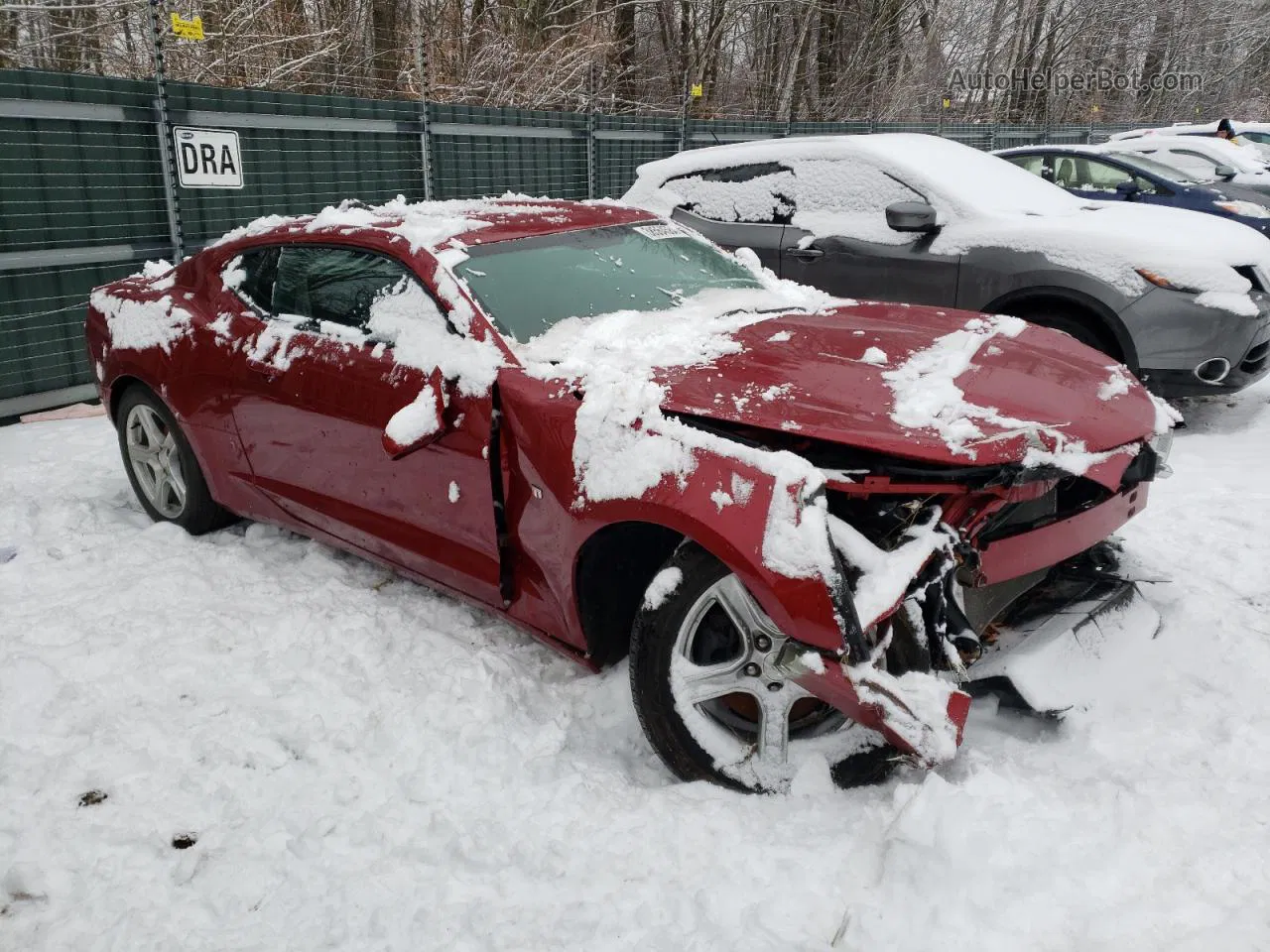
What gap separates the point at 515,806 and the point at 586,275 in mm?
1859

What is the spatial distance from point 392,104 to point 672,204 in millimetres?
3602

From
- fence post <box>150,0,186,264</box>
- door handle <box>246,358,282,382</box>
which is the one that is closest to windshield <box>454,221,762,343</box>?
door handle <box>246,358,282,382</box>

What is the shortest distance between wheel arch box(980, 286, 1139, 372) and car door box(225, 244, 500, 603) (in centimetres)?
391

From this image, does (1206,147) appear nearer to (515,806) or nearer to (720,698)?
(720,698)

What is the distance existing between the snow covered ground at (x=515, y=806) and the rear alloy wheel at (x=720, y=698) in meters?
0.10

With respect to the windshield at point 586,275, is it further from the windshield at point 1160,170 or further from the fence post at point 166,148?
the windshield at point 1160,170

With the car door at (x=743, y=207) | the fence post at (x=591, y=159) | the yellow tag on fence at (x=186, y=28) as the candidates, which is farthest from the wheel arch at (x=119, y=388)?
the fence post at (x=591, y=159)

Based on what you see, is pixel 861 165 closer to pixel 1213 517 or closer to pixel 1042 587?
pixel 1213 517

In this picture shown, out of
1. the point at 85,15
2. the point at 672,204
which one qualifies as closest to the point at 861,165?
the point at 672,204

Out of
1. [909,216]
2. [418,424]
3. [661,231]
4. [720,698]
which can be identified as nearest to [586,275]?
[661,231]

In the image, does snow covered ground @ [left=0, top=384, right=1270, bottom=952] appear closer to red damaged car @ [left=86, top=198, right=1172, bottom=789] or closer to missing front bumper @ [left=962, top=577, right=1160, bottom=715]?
missing front bumper @ [left=962, top=577, right=1160, bottom=715]

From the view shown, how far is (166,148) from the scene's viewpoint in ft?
23.5

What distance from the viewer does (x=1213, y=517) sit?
4.31 metres
